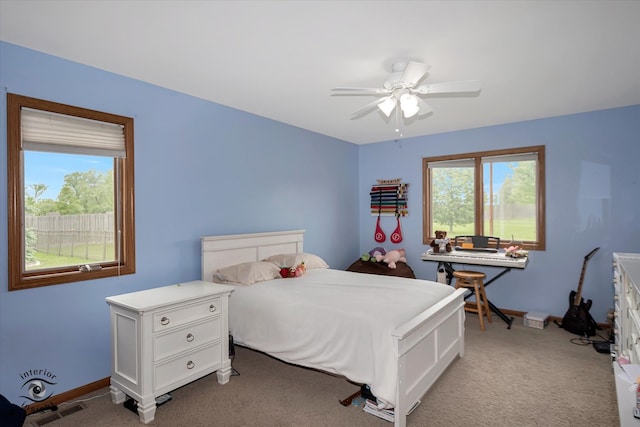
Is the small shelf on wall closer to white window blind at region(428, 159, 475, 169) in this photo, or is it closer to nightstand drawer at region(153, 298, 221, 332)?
white window blind at region(428, 159, 475, 169)

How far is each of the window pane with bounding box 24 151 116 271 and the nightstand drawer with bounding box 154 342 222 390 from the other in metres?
1.11

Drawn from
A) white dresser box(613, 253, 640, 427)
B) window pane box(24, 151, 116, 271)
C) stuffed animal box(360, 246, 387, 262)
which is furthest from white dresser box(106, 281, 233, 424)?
stuffed animal box(360, 246, 387, 262)

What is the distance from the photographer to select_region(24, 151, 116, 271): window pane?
2648 mm

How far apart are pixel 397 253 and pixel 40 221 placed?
13.9 feet

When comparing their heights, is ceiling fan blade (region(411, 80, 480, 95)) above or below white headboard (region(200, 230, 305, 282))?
above

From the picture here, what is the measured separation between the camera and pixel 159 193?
3268mm

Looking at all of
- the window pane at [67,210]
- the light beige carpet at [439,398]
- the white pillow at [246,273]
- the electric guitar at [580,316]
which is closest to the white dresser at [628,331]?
the light beige carpet at [439,398]

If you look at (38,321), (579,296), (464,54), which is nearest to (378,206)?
(579,296)

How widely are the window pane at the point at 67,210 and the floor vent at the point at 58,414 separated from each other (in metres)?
1.02

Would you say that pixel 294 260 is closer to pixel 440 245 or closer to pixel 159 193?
pixel 159 193

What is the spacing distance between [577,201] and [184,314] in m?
4.52

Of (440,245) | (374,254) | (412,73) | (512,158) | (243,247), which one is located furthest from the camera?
(374,254)

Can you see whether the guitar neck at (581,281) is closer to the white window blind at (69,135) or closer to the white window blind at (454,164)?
the white window blind at (454,164)

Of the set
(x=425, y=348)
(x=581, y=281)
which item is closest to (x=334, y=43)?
(x=425, y=348)
